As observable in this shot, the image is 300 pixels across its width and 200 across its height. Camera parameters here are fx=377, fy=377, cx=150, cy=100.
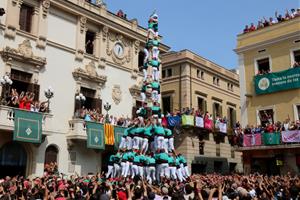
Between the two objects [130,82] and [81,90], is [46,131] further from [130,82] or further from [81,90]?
[130,82]

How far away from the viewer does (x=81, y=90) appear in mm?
26906

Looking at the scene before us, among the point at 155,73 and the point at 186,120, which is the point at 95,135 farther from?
the point at 186,120

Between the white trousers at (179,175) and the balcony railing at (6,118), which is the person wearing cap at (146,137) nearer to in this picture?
the white trousers at (179,175)

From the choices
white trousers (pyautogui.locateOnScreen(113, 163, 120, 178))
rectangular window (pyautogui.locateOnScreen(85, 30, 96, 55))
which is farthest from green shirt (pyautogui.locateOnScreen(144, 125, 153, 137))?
rectangular window (pyautogui.locateOnScreen(85, 30, 96, 55))

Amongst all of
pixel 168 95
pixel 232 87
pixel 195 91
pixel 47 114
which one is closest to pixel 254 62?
pixel 195 91

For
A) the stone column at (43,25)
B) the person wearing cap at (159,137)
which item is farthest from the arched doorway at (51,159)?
the person wearing cap at (159,137)

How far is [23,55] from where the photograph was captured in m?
23.1

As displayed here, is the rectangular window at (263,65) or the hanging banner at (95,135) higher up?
the rectangular window at (263,65)

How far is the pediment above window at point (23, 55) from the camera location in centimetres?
2231

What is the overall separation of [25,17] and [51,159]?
9257 millimetres

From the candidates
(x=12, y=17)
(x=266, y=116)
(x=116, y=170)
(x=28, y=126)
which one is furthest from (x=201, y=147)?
(x=12, y=17)

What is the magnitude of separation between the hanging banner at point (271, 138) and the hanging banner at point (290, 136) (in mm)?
352

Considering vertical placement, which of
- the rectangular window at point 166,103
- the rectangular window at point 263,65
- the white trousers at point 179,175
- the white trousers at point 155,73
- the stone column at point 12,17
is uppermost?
the stone column at point 12,17

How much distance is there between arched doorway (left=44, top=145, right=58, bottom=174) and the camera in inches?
897
